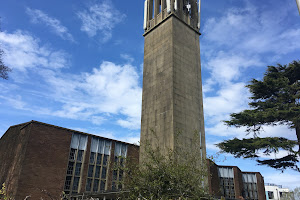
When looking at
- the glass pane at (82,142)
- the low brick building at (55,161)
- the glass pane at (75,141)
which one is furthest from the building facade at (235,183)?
the glass pane at (75,141)

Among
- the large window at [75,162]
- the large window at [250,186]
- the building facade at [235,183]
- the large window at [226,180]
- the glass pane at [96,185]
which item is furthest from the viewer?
the large window at [250,186]

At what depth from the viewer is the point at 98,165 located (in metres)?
34.7

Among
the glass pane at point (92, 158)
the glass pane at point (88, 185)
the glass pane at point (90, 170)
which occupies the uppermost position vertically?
the glass pane at point (92, 158)

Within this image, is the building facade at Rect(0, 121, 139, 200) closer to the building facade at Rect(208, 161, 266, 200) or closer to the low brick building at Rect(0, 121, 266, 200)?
the low brick building at Rect(0, 121, 266, 200)

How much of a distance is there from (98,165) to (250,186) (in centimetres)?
2604

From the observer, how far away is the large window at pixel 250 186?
4211 cm

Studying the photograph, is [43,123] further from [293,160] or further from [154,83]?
[293,160]

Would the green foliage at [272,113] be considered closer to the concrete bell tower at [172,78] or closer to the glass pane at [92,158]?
the concrete bell tower at [172,78]

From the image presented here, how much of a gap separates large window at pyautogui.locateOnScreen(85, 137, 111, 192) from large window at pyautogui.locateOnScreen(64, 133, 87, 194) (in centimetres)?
138

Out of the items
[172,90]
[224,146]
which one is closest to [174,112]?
[172,90]

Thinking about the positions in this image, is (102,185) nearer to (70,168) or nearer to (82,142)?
(70,168)

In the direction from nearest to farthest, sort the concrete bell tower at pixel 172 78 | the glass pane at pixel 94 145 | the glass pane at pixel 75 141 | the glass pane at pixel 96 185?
the concrete bell tower at pixel 172 78
the glass pane at pixel 75 141
the glass pane at pixel 96 185
the glass pane at pixel 94 145

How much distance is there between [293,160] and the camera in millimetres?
29172

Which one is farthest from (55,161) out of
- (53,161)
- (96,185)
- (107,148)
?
(107,148)
